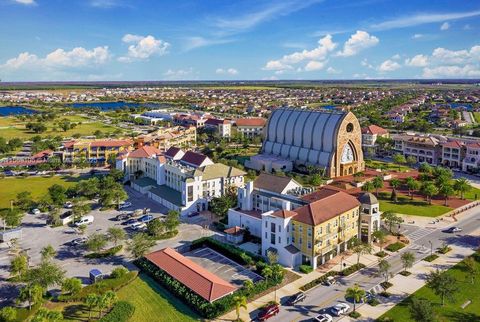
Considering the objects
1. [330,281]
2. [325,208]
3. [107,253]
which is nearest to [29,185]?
[107,253]

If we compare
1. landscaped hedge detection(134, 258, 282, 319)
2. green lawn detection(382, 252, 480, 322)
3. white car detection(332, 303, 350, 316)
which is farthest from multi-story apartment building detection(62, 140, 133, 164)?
green lawn detection(382, 252, 480, 322)

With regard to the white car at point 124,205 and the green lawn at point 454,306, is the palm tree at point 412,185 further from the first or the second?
the white car at point 124,205

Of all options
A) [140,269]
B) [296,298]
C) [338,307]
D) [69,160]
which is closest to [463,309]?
[338,307]

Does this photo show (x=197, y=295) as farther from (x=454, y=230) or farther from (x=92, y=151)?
(x=92, y=151)

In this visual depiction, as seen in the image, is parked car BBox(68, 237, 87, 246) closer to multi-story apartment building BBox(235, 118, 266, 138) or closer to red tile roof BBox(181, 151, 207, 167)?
red tile roof BBox(181, 151, 207, 167)

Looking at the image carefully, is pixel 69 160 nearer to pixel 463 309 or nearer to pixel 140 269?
pixel 140 269

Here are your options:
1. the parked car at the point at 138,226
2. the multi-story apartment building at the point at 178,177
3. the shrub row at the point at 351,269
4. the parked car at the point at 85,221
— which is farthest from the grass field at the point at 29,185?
the shrub row at the point at 351,269
